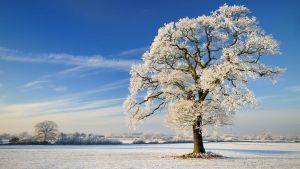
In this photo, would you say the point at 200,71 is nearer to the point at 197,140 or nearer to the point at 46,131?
the point at 197,140

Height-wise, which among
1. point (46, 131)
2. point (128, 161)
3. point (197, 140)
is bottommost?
point (128, 161)

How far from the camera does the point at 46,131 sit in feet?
389

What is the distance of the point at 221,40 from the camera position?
40688 mm

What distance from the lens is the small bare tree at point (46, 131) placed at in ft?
385

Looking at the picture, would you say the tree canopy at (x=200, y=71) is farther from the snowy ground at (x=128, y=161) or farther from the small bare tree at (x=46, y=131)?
the small bare tree at (x=46, y=131)

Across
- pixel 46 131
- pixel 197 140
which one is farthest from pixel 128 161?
pixel 46 131

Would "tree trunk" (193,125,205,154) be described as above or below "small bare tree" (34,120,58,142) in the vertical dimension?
below

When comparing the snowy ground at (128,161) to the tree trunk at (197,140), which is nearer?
the snowy ground at (128,161)

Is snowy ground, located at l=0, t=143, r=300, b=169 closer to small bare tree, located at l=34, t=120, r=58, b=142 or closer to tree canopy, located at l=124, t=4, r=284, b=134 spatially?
tree canopy, located at l=124, t=4, r=284, b=134

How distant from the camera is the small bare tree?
11722cm

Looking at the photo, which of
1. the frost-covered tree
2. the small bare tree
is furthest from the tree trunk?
the small bare tree

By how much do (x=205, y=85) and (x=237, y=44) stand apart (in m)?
6.86

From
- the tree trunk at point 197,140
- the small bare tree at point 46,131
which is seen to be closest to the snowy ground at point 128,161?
the tree trunk at point 197,140

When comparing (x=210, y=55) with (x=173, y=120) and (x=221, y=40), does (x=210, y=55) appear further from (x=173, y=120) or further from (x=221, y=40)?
(x=173, y=120)
